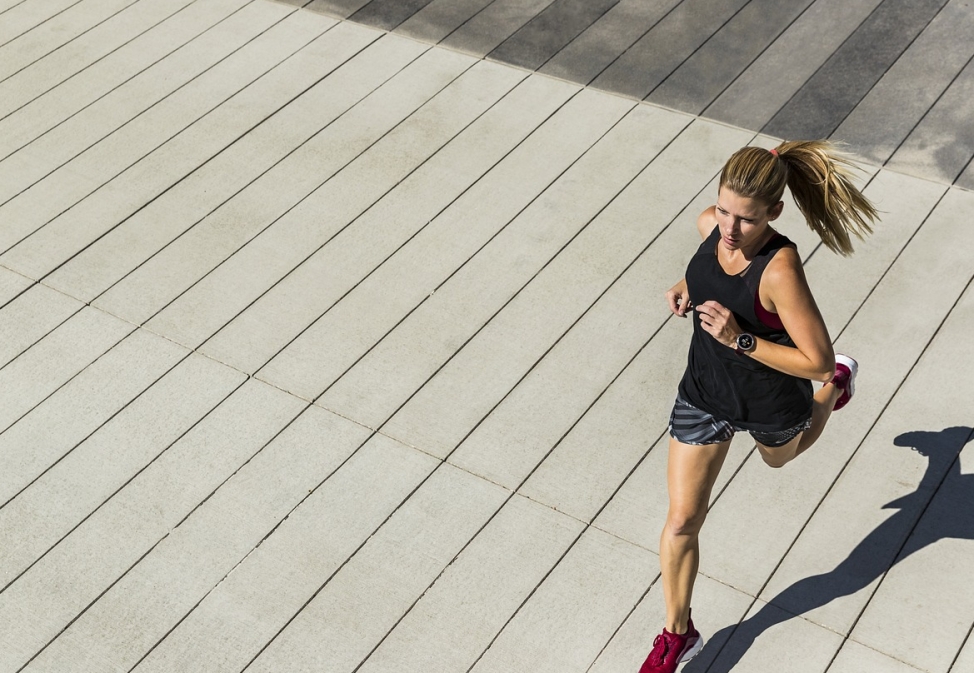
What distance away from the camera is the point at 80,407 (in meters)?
4.60

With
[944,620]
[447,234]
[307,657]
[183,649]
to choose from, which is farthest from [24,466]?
[944,620]

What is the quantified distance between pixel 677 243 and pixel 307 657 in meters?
2.51

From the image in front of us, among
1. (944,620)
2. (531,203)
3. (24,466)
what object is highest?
(24,466)

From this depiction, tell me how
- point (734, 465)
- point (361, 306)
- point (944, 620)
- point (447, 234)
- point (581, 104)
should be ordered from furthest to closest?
point (581, 104) < point (447, 234) < point (361, 306) < point (734, 465) < point (944, 620)

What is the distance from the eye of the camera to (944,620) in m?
3.61

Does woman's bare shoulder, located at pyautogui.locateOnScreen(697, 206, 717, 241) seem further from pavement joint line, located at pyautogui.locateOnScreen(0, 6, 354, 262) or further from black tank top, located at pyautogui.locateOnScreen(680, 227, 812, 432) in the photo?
pavement joint line, located at pyautogui.locateOnScreen(0, 6, 354, 262)

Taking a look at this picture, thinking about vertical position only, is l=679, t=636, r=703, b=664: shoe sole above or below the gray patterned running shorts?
below

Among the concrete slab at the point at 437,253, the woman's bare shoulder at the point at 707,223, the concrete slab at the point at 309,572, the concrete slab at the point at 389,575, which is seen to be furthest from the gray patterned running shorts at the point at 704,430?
the concrete slab at the point at 437,253

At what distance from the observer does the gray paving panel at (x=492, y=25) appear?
667cm

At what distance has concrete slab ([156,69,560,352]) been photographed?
4.95 meters

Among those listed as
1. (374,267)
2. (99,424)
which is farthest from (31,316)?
(374,267)

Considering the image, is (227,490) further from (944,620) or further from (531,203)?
(944,620)

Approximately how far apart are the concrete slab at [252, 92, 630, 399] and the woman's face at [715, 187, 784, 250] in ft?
6.68

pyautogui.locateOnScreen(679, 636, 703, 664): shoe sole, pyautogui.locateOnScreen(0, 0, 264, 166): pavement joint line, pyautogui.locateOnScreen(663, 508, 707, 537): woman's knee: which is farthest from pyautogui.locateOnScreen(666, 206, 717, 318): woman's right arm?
pyautogui.locateOnScreen(0, 0, 264, 166): pavement joint line
